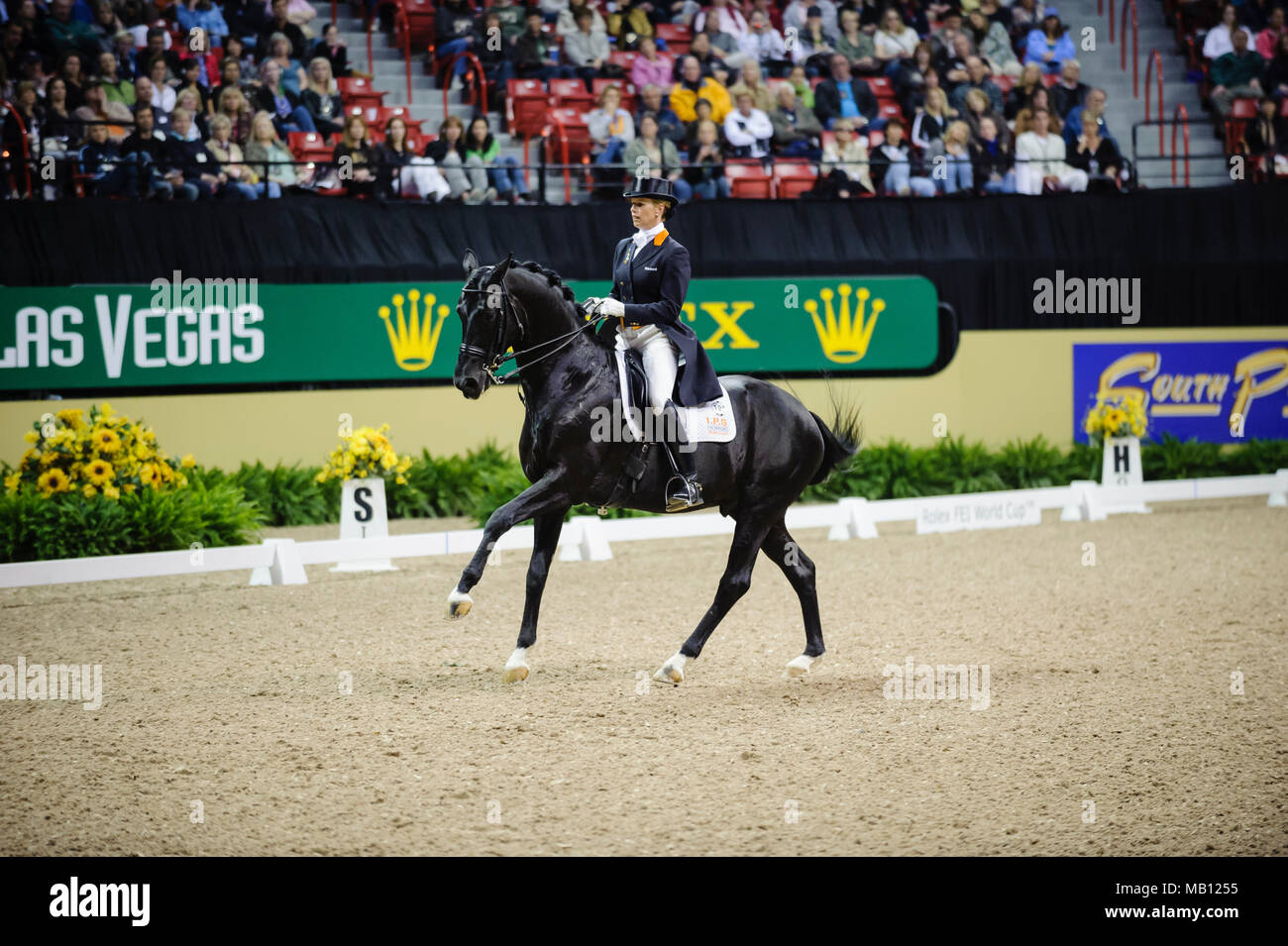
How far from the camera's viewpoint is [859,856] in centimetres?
461

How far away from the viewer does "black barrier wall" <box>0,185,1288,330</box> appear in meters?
13.2

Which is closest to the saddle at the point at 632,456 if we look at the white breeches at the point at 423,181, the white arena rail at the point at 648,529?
the white arena rail at the point at 648,529

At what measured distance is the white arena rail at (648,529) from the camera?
10156mm

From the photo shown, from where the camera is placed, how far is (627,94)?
17.2 metres

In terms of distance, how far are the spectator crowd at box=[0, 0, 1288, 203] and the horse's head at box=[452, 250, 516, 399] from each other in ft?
22.9

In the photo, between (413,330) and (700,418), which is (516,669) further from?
(413,330)

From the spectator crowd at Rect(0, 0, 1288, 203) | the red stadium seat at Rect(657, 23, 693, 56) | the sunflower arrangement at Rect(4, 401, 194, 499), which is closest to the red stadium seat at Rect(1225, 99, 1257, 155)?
the spectator crowd at Rect(0, 0, 1288, 203)

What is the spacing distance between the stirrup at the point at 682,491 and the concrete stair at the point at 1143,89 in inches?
529

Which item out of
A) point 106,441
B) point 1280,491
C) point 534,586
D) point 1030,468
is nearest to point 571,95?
point 1030,468

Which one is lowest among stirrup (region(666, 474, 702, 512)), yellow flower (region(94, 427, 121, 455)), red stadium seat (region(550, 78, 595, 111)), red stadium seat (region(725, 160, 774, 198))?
yellow flower (region(94, 427, 121, 455))

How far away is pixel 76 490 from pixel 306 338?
3.59 metres

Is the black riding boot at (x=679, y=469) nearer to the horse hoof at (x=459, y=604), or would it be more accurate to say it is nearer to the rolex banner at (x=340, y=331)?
the horse hoof at (x=459, y=604)

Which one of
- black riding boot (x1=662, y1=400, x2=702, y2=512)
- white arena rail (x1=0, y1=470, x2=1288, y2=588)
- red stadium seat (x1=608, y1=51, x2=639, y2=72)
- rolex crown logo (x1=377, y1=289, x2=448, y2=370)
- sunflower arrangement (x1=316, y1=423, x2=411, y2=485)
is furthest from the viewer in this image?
red stadium seat (x1=608, y1=51, x2=639, y2=72)

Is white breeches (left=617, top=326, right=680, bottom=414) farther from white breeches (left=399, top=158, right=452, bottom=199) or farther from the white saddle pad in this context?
white breeches (left=399, top=158, right=452, bottom=199)
